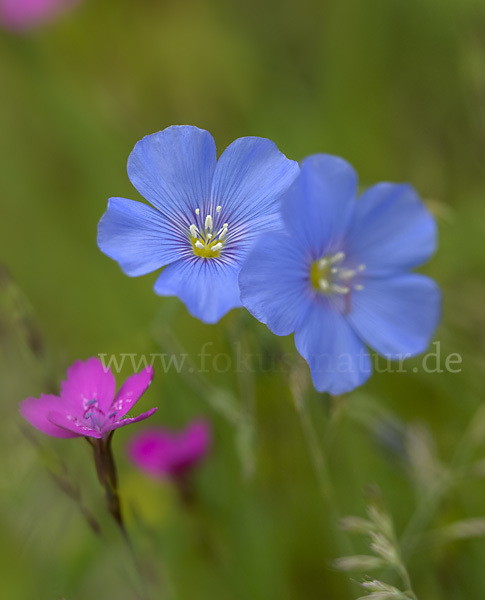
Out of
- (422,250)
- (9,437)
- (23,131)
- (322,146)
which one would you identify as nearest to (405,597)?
(422,250)

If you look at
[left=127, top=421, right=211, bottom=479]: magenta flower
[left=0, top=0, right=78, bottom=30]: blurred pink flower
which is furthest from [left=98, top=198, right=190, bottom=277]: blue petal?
[left=0, top=0, right=78, bottom=30]: blurred pink flower

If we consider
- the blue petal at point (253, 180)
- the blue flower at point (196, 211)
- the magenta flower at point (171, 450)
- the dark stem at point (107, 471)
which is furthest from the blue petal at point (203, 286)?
the magenta flower at point (171, 450)

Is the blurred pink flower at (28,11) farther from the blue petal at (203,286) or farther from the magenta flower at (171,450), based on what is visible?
the blue petal at (203,286)

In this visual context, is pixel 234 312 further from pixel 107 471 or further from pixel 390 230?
pixel 107 471

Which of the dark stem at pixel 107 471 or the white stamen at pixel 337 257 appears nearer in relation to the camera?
the dark stem at pixel 107 471

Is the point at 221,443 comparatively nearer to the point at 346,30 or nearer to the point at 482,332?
the point at 482,332

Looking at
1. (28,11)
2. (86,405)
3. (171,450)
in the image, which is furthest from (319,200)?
(28,11)
